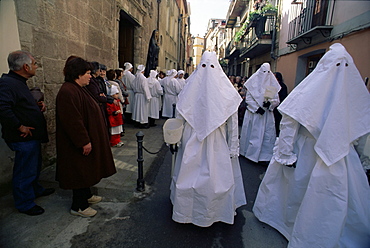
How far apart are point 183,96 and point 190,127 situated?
1.19 ft

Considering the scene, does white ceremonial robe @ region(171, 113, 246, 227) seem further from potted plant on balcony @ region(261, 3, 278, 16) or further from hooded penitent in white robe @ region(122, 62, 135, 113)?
potted plant on balcony @ region(261, 3, 278, 16)

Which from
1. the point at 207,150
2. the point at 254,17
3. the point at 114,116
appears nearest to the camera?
the point at 207,150

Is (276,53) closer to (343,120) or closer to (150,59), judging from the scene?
(150,59)

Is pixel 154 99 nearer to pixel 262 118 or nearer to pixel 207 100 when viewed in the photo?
pixel 262 118

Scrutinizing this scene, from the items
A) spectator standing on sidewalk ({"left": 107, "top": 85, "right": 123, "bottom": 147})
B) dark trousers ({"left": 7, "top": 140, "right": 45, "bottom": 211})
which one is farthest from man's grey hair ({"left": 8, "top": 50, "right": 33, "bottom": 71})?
spectator standing on sidewalk ({"left": 107, "top": 85, "right": 123, "bottom": 147})

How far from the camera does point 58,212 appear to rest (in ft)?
9.50

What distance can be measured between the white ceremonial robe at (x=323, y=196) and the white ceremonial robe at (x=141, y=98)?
5516 millimetres

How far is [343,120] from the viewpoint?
7.12ft

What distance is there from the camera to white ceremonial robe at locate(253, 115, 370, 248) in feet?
7.06

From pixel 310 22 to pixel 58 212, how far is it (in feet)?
31.7

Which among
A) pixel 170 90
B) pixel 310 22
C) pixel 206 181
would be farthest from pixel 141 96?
pixel 310 22

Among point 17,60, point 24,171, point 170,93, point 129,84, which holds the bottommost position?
point 24,171

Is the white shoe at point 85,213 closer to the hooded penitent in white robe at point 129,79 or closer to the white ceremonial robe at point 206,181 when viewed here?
the white ceremonial robe at point 206,181

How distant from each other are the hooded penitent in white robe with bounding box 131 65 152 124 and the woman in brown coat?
15.6ft
